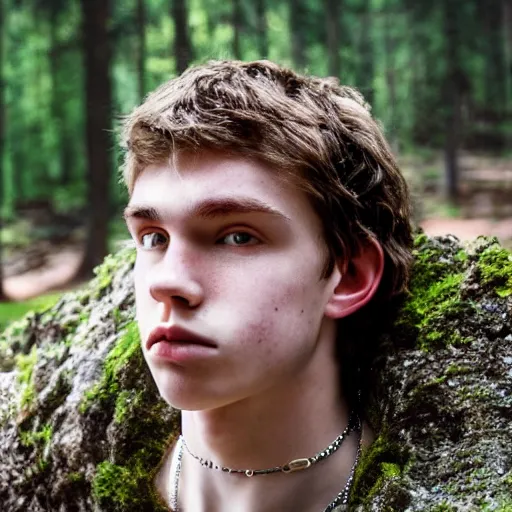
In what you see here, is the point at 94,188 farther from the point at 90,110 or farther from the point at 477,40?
the point at 477,40

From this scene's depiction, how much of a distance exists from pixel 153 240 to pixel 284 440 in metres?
0.59

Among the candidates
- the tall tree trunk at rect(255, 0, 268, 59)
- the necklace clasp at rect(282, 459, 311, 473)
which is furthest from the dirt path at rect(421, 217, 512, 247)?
the necklace clasp at rect(282, 459, 311, 473)

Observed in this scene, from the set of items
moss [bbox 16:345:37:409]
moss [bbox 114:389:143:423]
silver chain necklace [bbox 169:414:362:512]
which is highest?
silver chain necklace [bbox 169:414:362:512]

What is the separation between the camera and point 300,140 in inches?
60.7

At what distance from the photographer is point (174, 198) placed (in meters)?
1.53

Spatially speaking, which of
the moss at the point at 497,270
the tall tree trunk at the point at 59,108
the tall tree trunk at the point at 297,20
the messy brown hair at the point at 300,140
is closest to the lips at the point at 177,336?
the messy brown hair at the point at 300,140

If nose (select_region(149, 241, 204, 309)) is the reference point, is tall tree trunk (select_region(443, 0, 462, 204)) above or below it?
below

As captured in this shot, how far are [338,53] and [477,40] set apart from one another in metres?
4.06

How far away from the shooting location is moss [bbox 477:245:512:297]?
1711mm

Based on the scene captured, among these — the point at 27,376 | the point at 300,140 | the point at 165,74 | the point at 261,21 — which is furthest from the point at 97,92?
the point at 300,140

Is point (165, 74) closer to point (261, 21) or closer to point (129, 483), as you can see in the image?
point (261, 21)

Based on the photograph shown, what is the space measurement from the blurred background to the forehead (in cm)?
341

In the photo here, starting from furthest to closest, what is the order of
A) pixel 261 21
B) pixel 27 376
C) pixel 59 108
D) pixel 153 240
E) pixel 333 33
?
pixel 59 108 < pixel 333 33 < pixel 261 21 < pixel 27 376 < pixel 153 240

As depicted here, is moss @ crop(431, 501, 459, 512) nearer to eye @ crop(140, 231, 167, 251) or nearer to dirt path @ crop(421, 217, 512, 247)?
eye @ crop(140, 231, 167, 251)
